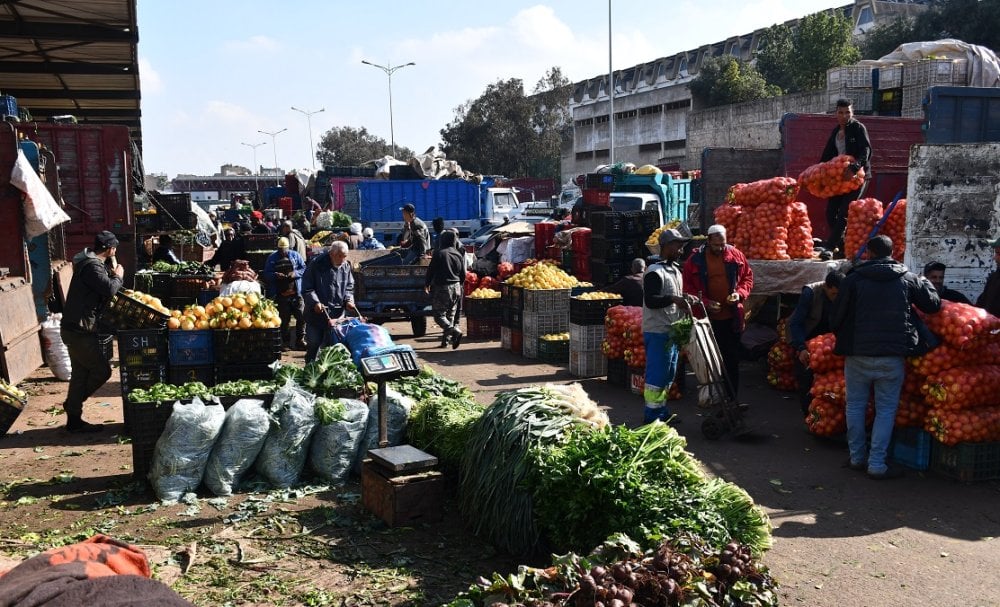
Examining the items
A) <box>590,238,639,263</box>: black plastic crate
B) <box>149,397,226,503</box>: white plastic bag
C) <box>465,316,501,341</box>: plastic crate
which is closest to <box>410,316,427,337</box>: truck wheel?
<box>465,316,501,341</box>: plastic crate

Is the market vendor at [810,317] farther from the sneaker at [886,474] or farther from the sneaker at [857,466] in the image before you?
the sneaker at [886,474]

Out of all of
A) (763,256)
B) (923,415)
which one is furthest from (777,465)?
(763,256)

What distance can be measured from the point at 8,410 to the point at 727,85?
50791mm

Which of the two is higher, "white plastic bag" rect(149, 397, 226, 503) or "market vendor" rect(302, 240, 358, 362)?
"market vendor" rect(302, 240, 358, 362)

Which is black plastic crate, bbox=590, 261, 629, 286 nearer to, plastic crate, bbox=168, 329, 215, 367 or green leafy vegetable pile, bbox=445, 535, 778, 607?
plastic crate, bbox=168, 329, 215, 367

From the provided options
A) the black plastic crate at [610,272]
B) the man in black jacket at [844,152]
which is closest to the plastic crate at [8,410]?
the black plastic crate at [610,272]

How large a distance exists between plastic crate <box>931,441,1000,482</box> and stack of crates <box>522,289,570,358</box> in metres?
6.45

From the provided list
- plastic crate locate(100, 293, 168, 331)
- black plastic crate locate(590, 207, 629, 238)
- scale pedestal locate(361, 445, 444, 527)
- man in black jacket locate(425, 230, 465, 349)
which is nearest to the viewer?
scale pedestal locate(361, 445, 444, 527)

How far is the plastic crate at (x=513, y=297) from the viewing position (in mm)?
→ 12734

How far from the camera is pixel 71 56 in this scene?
18.7 metres

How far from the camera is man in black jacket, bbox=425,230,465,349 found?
43.1ft

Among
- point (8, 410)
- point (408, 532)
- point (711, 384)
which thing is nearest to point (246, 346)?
point (8, 410)

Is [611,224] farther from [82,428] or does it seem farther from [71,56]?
[71,56]

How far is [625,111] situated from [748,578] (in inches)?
2601
